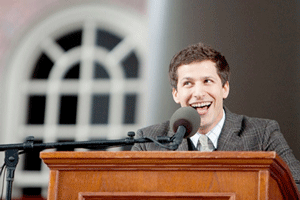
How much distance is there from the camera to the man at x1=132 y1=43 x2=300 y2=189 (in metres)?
2.40

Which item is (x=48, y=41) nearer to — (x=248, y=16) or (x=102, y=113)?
(x=102, y=113)

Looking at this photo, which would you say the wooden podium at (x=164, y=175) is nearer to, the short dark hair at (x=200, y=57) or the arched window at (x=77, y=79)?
the short dark hair at (x=200, y=57)

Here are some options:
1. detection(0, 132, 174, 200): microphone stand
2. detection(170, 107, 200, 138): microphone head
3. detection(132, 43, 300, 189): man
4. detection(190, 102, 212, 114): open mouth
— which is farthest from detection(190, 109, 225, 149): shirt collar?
detection(0, 132, 174, 200): microphone stand

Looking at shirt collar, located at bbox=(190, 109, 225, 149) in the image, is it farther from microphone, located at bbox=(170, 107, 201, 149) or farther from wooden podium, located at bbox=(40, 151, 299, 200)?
wooden podium, located at bbox=(40, 151, 299, 200)

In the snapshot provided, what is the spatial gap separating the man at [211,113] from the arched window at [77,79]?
4.21 metres

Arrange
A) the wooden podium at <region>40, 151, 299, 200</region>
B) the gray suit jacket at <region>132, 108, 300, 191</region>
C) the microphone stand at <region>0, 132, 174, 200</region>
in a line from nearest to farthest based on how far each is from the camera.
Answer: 1. the wooden podium at <region>40, 151, 299, 200</region>
2. the microphone stand at <region>0, 132, 174, 200</region>
3. the gray suit jacket at <region>132, 108, 300, 191</region>

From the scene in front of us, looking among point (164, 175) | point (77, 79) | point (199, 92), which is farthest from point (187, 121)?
point (77, 79)

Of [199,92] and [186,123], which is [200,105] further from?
[186,123]

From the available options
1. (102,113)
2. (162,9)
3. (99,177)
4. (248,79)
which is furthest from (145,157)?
(102,113)

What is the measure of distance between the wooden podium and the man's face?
898 mm

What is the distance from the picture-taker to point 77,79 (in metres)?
6.96

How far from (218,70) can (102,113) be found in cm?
449

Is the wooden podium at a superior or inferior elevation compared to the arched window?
inferior

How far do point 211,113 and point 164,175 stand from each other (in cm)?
99
